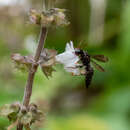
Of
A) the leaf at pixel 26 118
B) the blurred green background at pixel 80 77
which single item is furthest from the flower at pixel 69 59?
the blurred green background at pixel 80 77

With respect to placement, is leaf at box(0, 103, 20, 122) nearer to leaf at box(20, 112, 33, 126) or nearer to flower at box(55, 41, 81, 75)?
leaf at box(20, 112, 33, 126)

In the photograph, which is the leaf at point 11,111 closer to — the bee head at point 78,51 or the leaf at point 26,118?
the leaf at point 26,118

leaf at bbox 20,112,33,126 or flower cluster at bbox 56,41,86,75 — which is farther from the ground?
flower cluster at bbox 56,41,86,75

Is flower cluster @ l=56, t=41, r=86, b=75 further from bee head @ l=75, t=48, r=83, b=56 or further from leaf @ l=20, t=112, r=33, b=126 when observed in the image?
leaf @ l=20, t=112, r=33, b=126

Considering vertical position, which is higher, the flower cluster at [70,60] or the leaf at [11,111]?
the flower cluster at [70,60]

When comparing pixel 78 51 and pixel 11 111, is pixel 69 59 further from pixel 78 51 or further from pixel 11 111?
pixel 11 111

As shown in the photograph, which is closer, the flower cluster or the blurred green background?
the flower cluster

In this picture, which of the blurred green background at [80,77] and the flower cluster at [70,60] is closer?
the flower cluster at [70,60]

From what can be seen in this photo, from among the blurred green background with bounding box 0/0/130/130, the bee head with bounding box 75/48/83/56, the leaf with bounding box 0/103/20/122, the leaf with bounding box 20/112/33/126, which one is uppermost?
the blurred green background with bounding box 0/0/130/130

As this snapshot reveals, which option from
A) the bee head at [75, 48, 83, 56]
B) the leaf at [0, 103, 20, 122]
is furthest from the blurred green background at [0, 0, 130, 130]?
the bee head at [75, 48, 83, 56]

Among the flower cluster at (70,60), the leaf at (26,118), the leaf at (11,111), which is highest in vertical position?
the flower cluster at (70,60)
